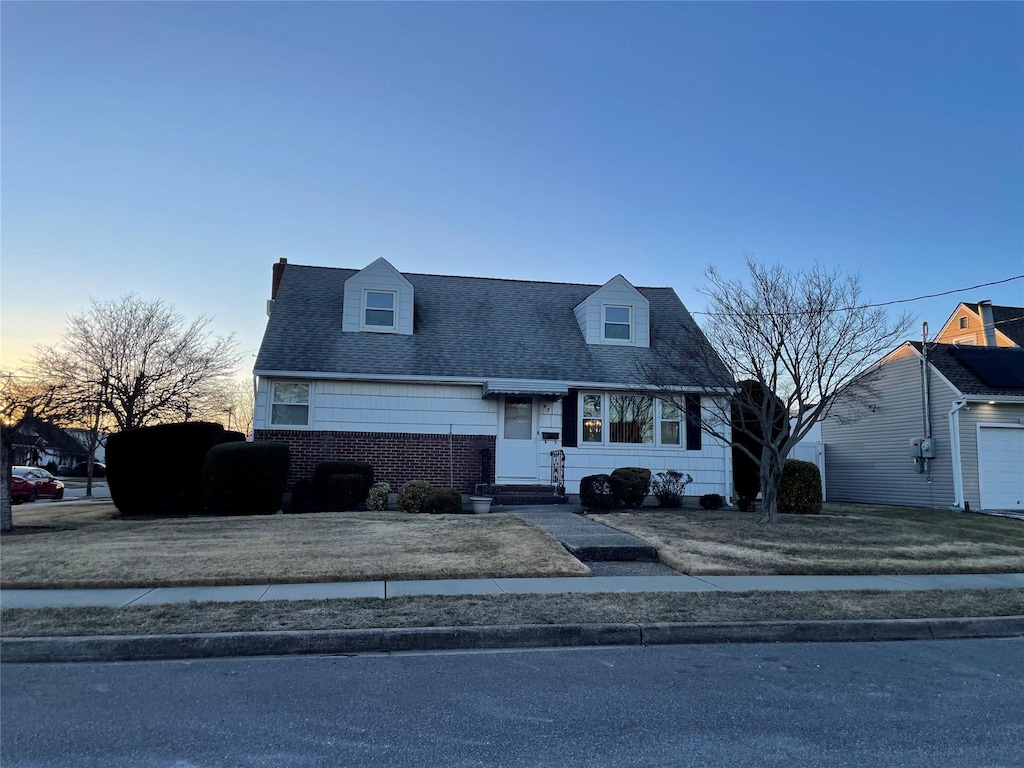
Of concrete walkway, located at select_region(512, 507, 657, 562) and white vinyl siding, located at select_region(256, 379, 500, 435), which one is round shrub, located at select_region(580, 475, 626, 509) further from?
white vinyl siding, located at select_region(256, 379, 500, 435)

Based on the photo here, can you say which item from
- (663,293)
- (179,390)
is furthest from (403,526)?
(179,390)

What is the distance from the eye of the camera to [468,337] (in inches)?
720

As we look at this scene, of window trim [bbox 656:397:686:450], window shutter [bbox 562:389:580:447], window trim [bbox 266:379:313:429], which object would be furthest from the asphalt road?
window trim [bbox 656:397:686:450]

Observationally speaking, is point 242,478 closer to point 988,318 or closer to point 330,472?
point 330,472

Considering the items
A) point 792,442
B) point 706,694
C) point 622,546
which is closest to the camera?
point 706,694

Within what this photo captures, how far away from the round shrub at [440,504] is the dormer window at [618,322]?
718 centimetres

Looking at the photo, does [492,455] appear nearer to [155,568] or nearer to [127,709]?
[155,568]

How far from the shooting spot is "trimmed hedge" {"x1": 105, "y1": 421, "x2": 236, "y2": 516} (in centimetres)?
1405

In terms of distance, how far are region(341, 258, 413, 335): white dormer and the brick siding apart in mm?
2996

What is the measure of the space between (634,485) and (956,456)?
32.9 ft

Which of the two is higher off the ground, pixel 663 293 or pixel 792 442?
pixel 663 293

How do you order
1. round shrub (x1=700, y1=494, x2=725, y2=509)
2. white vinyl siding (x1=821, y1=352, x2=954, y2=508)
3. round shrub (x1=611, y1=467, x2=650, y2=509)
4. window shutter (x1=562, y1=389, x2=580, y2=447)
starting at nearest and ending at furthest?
round shrub (x1=611, y1=467, x2=650, y2=509) → round shrub (x1=700, y1=494, x2=725, y2=509) → window shutter (x1=562, y1=389, x2=580, y2=447) → white vinyl siding (x1=821, y1=352, x2=954, y2=508)

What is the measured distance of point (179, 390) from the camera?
2798 centimetres

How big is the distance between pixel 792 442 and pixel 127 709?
1153cm
